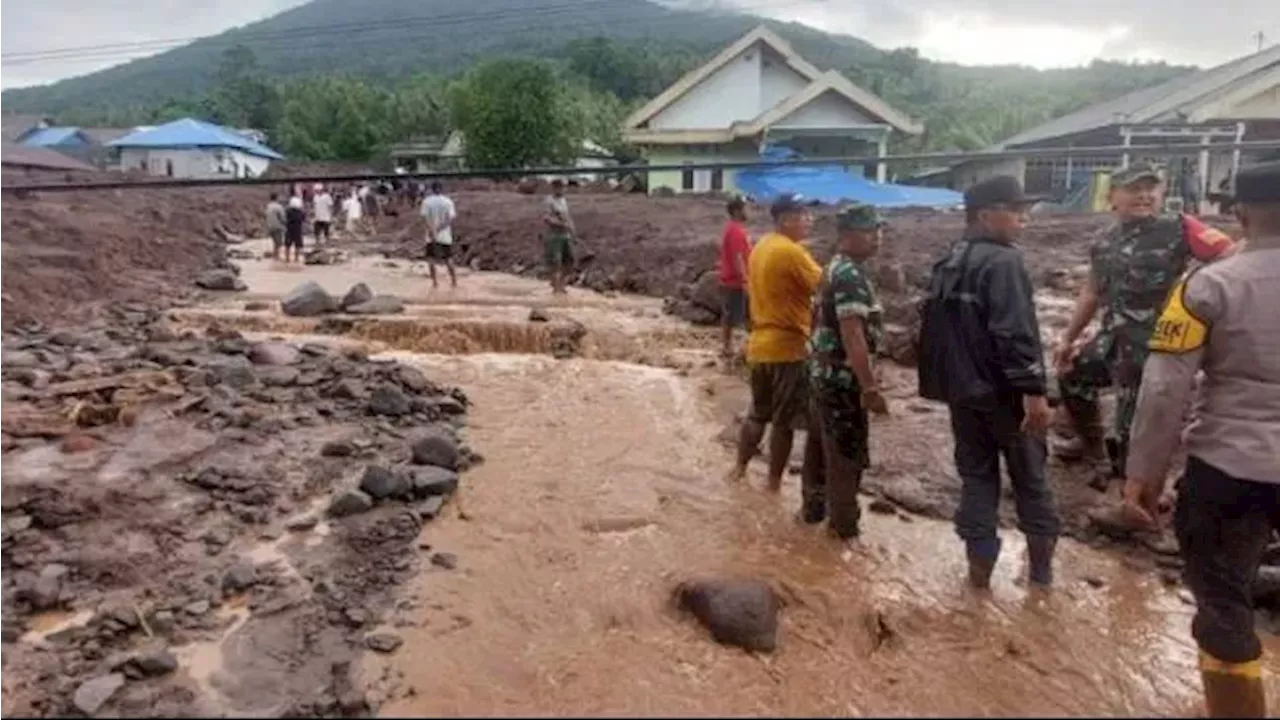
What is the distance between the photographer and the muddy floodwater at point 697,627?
12.9 feet

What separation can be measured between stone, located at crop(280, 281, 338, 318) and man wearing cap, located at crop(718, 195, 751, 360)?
242 inches

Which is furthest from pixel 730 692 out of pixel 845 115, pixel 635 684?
pixel 845 115

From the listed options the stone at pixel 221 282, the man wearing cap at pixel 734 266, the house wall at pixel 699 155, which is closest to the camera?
the man wearing cap at pixel 734 266

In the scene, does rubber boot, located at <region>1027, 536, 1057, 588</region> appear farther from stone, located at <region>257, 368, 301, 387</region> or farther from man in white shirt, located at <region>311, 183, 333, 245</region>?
man in white shirt, located at <region>311, 183, 333, 245</region>

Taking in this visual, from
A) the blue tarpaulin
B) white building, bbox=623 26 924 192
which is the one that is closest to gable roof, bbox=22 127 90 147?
white building, bbox=623 26 924 192

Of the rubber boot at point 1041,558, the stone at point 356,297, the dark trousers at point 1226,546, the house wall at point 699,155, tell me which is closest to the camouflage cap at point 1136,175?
the rubber boot at point 1041,558

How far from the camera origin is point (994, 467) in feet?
15.5

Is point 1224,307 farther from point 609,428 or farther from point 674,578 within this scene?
point 609,428

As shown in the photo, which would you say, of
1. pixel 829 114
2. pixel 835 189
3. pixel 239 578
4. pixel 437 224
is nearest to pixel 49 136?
pixel 829 114

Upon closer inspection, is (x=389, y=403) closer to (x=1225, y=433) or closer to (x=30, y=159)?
(x=1225, y=433)

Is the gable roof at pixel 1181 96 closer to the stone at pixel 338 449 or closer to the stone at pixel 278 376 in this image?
the stone at pixel 278 376

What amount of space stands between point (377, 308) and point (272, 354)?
3.49 metres

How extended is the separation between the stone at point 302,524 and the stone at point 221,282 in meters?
12.5

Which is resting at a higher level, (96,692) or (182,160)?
(182,160)
